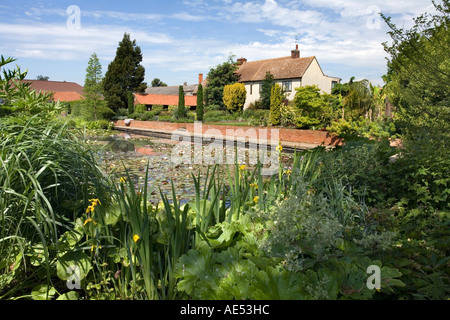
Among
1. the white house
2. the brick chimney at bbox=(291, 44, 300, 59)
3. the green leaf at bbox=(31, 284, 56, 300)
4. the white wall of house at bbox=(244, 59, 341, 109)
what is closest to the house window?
the white house

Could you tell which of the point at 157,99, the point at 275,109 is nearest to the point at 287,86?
the point at 275,109

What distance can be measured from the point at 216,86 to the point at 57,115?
Result: 35.2m

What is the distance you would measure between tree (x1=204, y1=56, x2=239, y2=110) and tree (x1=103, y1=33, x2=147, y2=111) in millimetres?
10191

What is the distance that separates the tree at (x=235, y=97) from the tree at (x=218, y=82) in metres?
2.33

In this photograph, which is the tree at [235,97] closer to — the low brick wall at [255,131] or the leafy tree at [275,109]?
the low brick wall at [255,131]

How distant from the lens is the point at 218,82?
125ft

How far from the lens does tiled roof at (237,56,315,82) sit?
36188mm

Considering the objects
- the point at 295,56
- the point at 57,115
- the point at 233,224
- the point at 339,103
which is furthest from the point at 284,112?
the point at 295,56

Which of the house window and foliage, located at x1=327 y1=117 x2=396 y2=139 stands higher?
the house window

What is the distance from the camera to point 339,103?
1912 centimetres

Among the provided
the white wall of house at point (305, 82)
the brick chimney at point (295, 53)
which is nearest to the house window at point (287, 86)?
the white wall of house at point (305, 82)

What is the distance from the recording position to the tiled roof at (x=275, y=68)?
3619cm

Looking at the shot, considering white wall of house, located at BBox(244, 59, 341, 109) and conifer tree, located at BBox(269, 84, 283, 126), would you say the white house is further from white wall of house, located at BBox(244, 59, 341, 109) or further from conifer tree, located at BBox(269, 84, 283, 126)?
conifer tree, located at BBox(269, 84, 283, 126)
